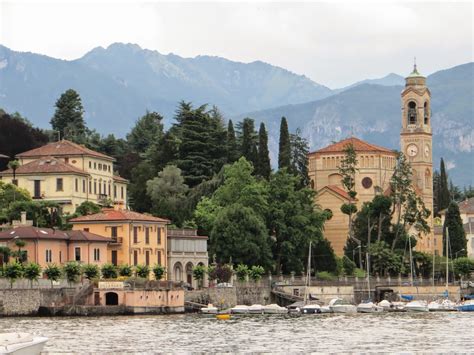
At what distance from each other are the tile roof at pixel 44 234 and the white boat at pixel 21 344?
131 ft

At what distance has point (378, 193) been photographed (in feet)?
470

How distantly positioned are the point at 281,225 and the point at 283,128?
19.5 meters

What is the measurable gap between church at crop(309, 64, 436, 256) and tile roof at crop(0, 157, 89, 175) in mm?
28961

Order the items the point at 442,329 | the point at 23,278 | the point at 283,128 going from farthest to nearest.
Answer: the point at 283,128, the point at 23,278, the point at 442,329

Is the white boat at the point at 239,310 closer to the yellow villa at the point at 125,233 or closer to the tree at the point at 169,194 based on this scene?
the yellow villa at the point at 125,233

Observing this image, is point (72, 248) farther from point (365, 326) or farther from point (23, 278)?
point (365, 326)

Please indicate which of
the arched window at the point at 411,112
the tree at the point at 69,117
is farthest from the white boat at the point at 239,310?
the tree at the point at 69,117

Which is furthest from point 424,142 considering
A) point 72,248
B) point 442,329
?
point 442,329

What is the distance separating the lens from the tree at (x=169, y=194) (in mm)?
124562

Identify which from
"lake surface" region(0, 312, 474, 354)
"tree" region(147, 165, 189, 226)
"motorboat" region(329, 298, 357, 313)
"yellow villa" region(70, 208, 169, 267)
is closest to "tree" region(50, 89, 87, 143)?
"tree" region(147, 165, 189, 226)

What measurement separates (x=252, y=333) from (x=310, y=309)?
27.0 metres

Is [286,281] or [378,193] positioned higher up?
[378,193]

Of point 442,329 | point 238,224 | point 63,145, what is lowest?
point 442,329

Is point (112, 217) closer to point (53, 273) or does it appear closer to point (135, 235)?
point (135, 235)
